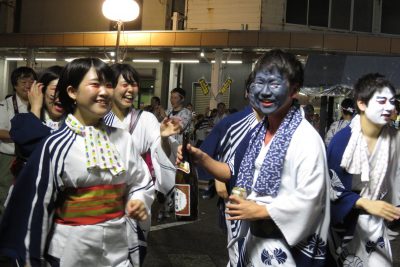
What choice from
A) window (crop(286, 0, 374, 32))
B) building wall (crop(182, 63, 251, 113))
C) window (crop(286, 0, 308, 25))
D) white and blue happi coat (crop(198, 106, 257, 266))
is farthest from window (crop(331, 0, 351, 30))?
white and blue happi coat (crop(198, 106, 257, 266))

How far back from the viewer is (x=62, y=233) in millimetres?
2613

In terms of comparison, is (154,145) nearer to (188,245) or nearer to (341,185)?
(341,185)

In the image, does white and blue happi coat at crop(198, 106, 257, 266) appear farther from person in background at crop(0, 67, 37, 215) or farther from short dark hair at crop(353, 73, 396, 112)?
person in background at crop(0, 67, 37, 215)

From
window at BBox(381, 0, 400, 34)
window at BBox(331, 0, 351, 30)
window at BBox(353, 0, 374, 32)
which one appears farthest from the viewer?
window at BBox(381, 0, 400, 34)

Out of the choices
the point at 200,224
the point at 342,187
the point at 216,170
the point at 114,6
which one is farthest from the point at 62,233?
the point at 114,6

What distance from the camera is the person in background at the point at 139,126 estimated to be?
383 cm

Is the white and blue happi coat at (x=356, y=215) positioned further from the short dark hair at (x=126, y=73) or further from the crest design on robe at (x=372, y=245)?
the short dark hair at (x=126, y=73)

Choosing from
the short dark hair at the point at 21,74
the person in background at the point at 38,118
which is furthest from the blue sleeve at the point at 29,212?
the short dark hair at the point at 21,74

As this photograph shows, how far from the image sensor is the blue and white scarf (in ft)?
7.91

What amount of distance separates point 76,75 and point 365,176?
6.33ft

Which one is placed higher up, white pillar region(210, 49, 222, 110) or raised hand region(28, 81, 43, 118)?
white pillar region(210, 49, 222, 110)

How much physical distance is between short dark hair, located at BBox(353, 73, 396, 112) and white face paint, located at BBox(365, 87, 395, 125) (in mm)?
33

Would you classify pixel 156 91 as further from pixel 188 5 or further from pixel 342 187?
pixel 342 187

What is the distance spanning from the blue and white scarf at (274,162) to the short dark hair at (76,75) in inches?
38.9
